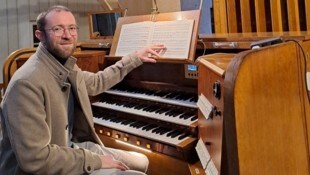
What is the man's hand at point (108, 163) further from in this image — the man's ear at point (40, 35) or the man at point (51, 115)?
the man's ear at point (40, 35)

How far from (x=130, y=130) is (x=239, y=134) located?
1.27 metres

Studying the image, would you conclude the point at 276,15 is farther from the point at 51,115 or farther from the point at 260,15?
the point at 51,115

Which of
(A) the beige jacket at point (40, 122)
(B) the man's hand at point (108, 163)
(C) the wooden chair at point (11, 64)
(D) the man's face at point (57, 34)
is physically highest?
(D) the man's face at point (57, 34)

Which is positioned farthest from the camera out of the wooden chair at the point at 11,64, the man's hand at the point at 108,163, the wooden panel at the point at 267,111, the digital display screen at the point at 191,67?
the wooden chair at the point at 11,64

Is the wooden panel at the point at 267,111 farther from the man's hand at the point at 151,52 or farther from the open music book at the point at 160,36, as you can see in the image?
the man's hand at the point at 151,52

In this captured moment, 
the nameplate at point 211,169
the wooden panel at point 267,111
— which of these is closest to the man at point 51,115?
the nameplate at point 211,169

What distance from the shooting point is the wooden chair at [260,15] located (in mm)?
2508

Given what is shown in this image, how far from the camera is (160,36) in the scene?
2119 millimetres

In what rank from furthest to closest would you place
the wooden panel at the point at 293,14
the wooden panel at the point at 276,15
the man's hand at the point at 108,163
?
the wooden panel at the point at 276,15 → the wooden panel at the point at 293,14 → the man's hand at the point at 108,163

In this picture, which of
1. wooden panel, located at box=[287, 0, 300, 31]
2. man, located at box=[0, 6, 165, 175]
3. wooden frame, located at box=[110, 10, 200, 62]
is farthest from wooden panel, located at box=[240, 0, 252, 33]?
man, located at box=[0, 6, 165, 175]

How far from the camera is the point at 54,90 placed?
4.64ft

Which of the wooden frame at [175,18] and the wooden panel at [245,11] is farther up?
the wooden panel at [245,11]

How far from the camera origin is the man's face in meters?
1.46

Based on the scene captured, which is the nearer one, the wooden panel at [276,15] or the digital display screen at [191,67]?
the digital display screen at [191,67]
